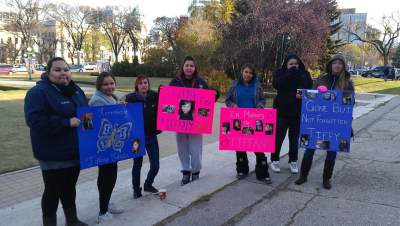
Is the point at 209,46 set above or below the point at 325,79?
above

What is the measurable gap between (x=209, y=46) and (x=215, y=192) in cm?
2028

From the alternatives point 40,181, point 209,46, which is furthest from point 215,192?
point 209,46

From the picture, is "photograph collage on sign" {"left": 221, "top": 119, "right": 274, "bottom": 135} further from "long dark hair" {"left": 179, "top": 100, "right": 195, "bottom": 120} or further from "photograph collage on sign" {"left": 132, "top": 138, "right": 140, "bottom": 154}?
"photograph collage on sign" {"left": 132, "top": 138, "right": 140, "bottom": 154}

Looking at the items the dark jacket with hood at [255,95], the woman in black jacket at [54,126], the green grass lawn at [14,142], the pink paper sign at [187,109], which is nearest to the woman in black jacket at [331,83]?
the dark jacket with hood at [255,95]

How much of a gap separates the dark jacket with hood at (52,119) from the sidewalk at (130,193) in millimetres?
1055

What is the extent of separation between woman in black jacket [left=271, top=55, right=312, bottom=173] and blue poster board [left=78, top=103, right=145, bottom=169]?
7.80ft

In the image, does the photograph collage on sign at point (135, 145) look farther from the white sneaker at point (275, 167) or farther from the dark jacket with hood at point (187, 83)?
the white sneaker at point (275, 167)

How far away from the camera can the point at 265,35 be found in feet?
66.8

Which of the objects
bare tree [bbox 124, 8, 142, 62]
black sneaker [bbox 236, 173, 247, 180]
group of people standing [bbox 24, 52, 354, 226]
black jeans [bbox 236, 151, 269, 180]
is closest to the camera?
group of people standing [bbox 24, 52, 354, 226]

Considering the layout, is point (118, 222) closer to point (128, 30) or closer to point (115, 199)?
point (115, 199)

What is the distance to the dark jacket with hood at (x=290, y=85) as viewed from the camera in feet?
17.9

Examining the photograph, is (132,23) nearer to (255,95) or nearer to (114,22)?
(114,22)

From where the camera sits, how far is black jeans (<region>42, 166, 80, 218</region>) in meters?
3.51

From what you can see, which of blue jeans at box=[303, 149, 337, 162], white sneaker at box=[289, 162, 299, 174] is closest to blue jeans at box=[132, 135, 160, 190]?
blue jeans at box=[303, 149, 337, 162]
